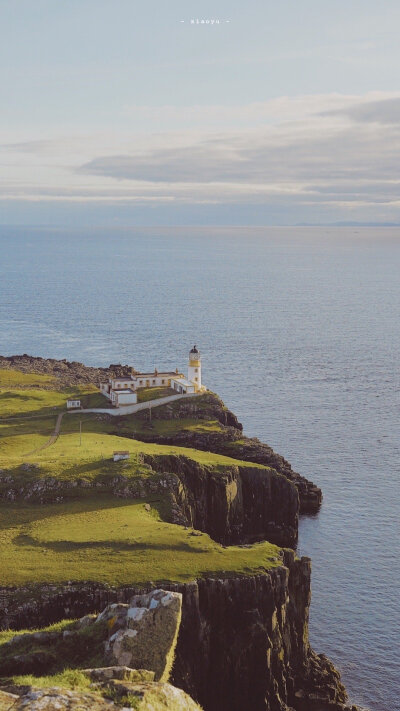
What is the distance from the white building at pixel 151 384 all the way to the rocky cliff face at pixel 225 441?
3.59 metres

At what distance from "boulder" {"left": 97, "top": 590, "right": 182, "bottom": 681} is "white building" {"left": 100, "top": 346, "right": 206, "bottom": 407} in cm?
8688

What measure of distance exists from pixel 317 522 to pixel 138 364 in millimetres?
85838

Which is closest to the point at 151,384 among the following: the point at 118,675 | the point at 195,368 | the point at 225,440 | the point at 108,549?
the point at 195,368

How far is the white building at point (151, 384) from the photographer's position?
118938 millimetres

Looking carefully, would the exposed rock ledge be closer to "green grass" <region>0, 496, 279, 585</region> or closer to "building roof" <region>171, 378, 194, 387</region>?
"building roof" <region>171, 378, 194, 387</region>

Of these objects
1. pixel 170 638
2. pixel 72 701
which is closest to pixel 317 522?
pixel 170 638

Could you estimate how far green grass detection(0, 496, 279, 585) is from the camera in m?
61.5

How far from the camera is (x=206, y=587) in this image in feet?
199

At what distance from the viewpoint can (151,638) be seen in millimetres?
30672

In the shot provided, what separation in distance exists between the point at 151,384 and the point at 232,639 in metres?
70.1

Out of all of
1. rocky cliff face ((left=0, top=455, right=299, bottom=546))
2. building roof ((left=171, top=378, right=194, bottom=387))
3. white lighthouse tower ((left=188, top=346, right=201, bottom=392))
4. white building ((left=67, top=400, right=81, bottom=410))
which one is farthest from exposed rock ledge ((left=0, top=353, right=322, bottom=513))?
white building ((left=67, top=400, right=81, bottom=410))

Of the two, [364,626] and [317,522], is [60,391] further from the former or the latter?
[364,626]

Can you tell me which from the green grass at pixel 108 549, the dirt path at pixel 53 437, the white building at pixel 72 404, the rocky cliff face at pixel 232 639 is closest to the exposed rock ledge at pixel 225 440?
the dirt path at pixel 53 437

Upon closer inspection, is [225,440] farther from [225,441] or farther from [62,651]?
[62,651]
